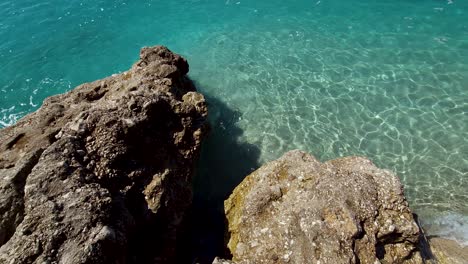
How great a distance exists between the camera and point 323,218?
1011cm

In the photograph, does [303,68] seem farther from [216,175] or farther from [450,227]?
[450,227]

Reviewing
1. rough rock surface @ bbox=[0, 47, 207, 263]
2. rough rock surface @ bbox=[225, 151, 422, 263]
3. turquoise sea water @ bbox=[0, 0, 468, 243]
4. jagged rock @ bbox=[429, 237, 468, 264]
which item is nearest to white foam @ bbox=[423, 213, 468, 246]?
turquoise sea water @ bbox=[0, 0, 468, 243]

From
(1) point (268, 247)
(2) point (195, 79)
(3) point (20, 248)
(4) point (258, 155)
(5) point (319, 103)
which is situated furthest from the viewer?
(2) point (195, 79)

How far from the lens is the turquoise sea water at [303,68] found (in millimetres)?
17703

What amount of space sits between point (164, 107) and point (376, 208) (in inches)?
323

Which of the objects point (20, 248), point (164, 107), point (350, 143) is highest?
point (20, 248)

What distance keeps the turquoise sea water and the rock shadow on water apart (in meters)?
0.18

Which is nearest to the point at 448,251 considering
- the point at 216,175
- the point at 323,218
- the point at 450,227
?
the point at 450,227

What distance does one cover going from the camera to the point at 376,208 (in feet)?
34.9

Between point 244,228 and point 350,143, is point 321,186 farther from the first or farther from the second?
point 350,143

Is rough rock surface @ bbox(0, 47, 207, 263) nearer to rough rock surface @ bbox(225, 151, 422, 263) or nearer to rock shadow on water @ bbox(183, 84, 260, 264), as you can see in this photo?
rock shadow on water @ bbox(183, 84, 260, 264)

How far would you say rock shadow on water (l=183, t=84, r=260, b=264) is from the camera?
42.5 ft

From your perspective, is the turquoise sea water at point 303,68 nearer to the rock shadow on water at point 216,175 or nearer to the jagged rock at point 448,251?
the rock shadow on water at point 216,175

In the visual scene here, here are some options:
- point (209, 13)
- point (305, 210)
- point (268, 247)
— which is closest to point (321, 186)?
point (305, 210)
